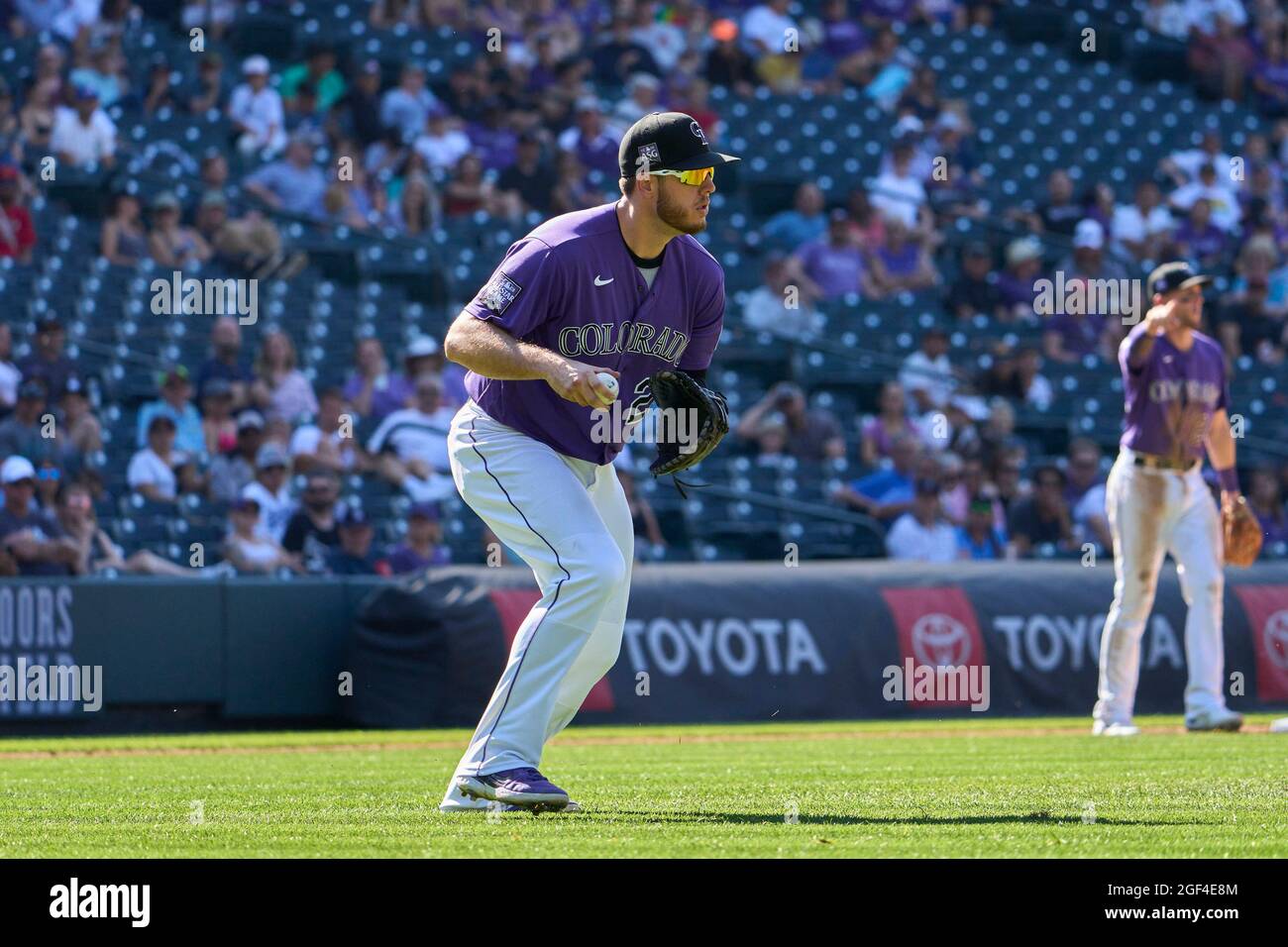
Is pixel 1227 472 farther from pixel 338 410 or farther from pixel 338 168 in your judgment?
pixel 338 168

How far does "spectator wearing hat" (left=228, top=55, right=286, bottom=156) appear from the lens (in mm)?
18016

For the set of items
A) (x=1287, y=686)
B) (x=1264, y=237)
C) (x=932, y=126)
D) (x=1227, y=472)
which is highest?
(x=932, y=126)

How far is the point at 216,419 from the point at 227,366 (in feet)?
2.25

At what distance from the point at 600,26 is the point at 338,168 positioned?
15.0 ft

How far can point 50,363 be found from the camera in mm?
14375

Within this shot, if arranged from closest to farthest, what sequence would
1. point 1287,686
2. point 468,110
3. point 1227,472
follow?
point 1227,472
point 1287,686
point 468,110

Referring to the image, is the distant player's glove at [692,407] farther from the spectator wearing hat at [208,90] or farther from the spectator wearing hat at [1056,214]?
the spectator wearing hat at [1056,214]

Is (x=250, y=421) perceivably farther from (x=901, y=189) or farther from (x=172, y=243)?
(x=901, y=189)

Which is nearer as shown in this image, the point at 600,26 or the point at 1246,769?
the point at 1246,769

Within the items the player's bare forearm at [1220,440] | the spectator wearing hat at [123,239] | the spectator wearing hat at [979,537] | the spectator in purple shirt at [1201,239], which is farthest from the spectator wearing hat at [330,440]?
the spectator in purple shirt at [1201,239]

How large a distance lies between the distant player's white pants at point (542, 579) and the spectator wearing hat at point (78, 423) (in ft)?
26.9

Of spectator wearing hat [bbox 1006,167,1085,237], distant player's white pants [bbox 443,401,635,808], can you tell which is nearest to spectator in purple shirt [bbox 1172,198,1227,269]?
spectator wearing hat [bbox 1006,167,1085,237]

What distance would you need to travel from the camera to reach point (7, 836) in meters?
5.50
